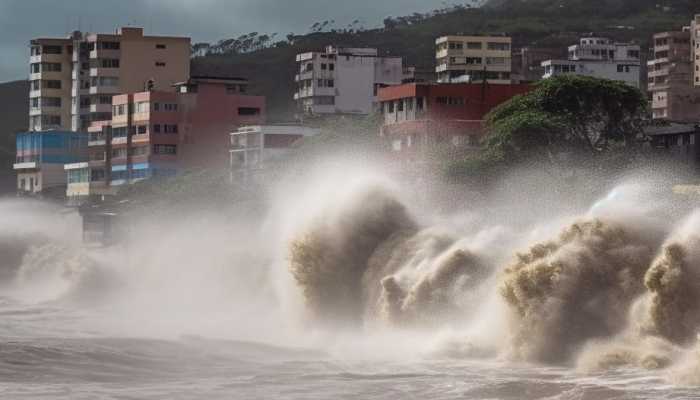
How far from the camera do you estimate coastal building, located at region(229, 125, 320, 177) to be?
118m

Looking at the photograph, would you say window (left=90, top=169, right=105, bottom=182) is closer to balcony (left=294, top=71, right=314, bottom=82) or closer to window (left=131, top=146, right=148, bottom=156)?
window (left=131, top=146, right=148, bottom=156)

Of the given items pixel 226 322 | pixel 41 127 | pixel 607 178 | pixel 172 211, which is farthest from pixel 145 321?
pixel 41 127

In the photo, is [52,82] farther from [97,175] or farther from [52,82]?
[97,175]

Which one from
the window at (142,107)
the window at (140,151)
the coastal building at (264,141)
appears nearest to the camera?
the coastal building at (264,141)

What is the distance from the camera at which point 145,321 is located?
56594 mm

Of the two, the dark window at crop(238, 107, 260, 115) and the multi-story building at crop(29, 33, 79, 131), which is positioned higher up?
the multi-story building at crop(29, 33, 79, 131)

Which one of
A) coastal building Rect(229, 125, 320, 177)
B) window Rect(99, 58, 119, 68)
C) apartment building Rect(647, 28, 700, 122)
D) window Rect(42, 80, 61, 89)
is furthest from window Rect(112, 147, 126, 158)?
apartment building Rect(647, 28, 700, 122)

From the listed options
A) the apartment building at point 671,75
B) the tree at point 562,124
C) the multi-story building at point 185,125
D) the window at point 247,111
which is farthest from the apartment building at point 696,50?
the tree at point 562,124

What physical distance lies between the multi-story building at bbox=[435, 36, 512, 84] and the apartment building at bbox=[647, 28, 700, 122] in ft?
54.1

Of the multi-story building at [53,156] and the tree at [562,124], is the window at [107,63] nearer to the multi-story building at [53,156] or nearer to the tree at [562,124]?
the multi-story building at [53,156]

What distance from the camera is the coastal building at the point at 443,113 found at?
306ft

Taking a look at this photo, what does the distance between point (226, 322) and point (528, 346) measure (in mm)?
21067

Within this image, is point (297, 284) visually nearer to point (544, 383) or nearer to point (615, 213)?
point (615, 213)

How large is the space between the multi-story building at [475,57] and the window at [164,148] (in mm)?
50428
